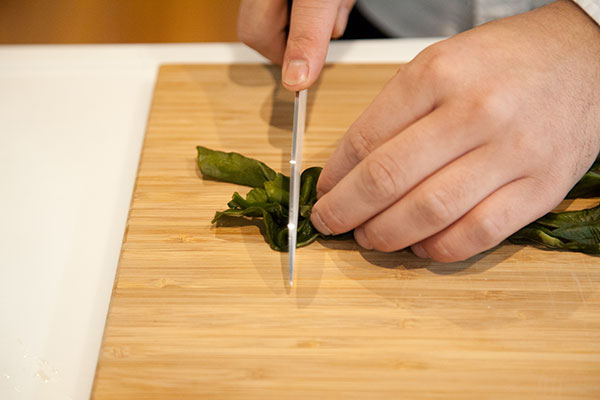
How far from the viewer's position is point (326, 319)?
41.1 inches

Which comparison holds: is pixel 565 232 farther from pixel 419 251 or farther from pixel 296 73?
pixel 296 73

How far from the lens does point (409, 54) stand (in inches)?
62.2

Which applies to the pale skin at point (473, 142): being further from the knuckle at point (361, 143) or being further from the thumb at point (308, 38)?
the thumb at point (308, 38)

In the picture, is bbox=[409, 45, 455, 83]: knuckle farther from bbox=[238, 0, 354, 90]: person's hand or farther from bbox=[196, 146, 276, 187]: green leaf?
bbox=[196, 146, 276, 187]: green leaf

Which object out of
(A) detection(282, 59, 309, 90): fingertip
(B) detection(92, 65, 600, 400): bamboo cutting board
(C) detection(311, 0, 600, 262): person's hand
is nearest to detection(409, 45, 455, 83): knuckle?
(C) detection(311, 0, 600, 262): person's hand

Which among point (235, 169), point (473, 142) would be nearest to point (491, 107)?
point (473, 142)

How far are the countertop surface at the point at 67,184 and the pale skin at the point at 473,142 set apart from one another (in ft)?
1.63

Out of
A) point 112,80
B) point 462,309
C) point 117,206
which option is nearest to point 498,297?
point 462,309

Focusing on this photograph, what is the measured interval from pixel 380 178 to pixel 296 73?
0.35 metres

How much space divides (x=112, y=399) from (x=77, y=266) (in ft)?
1.10

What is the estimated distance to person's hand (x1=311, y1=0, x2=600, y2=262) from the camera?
3.29ft

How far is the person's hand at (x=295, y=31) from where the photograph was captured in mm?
1234

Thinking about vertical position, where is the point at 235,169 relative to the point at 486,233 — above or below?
below

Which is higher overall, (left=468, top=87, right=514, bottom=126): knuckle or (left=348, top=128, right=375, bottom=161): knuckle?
(left=468, top=87, right=514, bottom=126): knuckle
